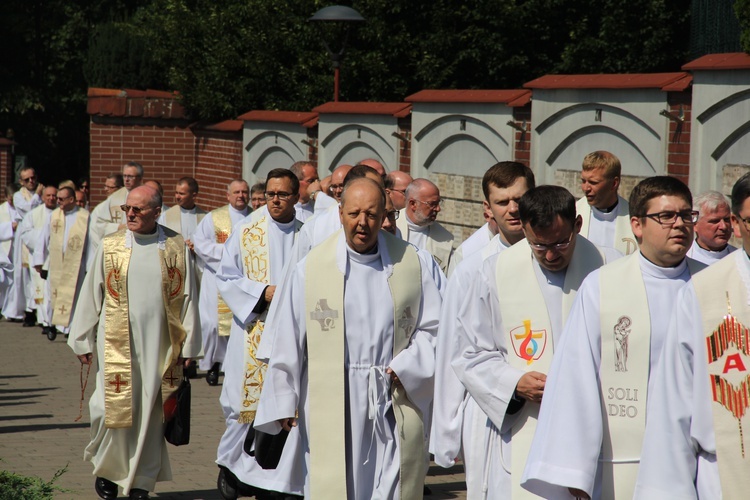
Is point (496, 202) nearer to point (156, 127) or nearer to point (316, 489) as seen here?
point (316, 489)

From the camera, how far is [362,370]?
564 cm

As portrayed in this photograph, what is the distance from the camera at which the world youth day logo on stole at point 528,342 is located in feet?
15.5

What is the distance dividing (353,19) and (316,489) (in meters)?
10.2

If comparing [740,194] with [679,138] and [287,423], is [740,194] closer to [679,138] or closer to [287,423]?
[287,423]

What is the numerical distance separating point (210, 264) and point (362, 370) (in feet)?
20.0

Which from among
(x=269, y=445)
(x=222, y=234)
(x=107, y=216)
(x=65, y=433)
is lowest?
(x=65, y=433)

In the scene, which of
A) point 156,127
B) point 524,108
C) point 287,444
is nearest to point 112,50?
point 156,127

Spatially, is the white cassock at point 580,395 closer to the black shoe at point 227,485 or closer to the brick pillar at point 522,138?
the black shoe at point 227,485

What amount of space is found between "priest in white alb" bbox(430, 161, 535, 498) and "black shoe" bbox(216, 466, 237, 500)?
281 centimetres

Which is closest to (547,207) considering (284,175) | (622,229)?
(622,229)

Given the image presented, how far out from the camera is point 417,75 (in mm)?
19703

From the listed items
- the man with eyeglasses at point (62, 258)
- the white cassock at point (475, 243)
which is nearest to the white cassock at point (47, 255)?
the man with eyeglasses at point (62, 258)

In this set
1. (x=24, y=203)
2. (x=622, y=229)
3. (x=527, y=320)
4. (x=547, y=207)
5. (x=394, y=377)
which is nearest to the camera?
(x=547, y=207)

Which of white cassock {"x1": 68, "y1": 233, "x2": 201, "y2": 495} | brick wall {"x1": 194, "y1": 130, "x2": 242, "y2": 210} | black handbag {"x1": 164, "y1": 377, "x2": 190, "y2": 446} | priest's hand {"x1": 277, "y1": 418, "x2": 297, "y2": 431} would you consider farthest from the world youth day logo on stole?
brick wall {"x1": 194, "y1": 130, "x2": 242, "y2": 210}
